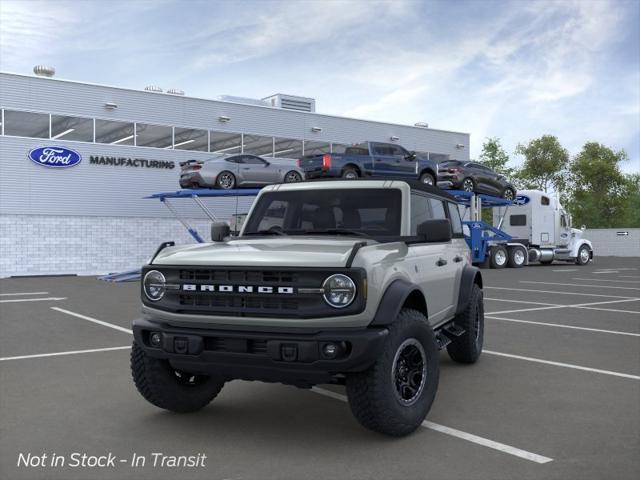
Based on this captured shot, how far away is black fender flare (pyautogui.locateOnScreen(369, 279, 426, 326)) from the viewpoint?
4.40m

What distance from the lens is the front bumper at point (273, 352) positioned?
13.8 ft

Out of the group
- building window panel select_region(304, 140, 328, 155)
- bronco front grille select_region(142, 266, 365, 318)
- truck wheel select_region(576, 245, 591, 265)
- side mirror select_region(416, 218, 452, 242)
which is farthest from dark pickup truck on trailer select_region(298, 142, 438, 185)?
bronco front grille select_region(142, 266, 365, 318)

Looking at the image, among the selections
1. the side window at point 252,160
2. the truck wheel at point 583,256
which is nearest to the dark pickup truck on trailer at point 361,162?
the side window at point 252,160

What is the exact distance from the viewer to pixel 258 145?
106 ft

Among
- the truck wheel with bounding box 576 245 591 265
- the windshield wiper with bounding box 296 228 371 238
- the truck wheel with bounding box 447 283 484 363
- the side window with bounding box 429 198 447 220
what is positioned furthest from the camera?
the truck wheel with bounding box 576 245 591 265

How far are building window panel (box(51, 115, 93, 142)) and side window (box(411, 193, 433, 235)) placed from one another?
945 inches

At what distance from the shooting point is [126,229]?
94.1 feet

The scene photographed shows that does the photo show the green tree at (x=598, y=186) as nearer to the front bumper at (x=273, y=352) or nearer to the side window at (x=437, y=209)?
the side window at (x=437, y=209)

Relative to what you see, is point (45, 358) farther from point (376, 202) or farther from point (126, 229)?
point (126, 229)

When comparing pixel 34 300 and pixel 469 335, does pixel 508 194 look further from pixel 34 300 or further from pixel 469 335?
pixel 469 335

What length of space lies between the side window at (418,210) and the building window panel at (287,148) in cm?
2687

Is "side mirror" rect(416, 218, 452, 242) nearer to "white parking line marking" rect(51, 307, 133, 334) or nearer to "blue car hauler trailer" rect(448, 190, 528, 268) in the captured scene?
"white parking line marking" rect(51, 307, 133, 334)

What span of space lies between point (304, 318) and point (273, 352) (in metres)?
0.30

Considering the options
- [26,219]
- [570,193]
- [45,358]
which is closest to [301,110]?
[26,219]
